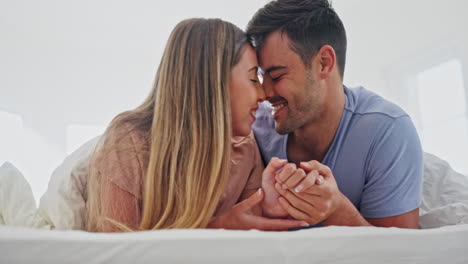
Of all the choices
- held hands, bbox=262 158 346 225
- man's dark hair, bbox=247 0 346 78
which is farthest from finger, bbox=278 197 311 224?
man's dark hair, bbox=247 0 346 78

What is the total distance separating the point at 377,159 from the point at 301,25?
0.48 meters

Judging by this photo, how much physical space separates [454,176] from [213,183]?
0.83 metres

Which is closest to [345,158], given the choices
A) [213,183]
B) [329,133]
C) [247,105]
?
[329,133]

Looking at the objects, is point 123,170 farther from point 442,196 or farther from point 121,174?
point 442,196

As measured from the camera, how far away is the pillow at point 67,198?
3.68 feet

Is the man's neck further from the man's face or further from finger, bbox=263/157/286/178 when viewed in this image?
finger, bbox=263/157/286/178

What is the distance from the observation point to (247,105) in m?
1.24

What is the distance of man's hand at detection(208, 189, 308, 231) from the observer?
1.10 meters

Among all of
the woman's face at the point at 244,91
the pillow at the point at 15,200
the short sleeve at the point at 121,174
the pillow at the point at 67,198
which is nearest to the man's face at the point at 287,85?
the woman's face at the point at 244,91

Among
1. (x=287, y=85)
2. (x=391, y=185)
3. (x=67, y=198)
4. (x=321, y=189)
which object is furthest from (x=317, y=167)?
(x=67, y=198)

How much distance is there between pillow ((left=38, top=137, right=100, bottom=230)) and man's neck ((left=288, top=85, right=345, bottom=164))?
2.27 feet

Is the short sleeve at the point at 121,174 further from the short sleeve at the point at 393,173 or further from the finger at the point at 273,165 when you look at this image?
the short sleeve at the point at 393,173

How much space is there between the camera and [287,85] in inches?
55.0

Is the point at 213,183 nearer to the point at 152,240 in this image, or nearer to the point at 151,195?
the point at 151,195
